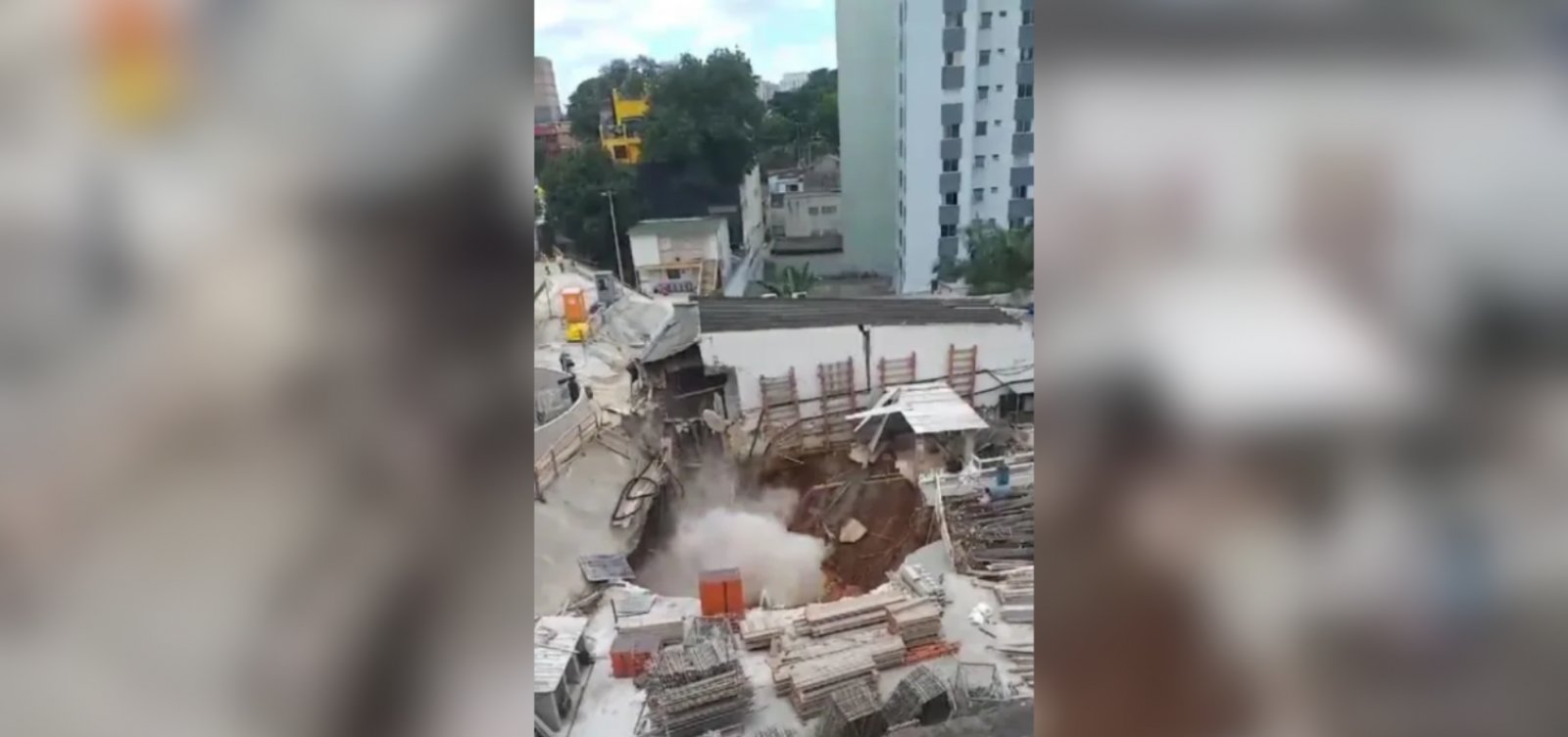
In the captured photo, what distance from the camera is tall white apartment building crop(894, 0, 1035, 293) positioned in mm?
977

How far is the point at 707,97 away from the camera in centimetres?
100

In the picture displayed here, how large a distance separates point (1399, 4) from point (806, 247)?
0.59 metres

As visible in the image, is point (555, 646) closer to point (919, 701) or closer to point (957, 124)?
point (919, 701)

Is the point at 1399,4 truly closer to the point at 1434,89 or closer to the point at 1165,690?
the point at 1434,89

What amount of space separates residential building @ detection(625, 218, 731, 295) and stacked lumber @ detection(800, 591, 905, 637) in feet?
1.63

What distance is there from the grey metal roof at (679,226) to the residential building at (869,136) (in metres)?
0.15

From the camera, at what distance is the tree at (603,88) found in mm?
902

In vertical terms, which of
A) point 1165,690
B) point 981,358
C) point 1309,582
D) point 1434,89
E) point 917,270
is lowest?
point 1165,690

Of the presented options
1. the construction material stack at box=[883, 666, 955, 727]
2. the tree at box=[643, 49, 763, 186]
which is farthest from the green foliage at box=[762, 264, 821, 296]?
the construction material stack at box=[883, 666, 955, 727]

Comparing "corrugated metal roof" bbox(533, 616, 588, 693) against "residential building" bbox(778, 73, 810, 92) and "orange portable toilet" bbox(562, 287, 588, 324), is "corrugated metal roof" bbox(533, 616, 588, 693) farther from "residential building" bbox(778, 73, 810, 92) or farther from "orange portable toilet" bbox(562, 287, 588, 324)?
"residential building" bbox(778, 73, 810, 92)

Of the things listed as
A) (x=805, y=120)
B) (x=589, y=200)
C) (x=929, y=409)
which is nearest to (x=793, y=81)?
(x=805, y=120)

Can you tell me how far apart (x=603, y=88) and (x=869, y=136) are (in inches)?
12.3

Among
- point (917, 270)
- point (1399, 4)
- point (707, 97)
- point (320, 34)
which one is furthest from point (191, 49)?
point (1399, 4)

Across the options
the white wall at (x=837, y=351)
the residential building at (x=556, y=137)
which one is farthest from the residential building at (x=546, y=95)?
the white wall at (x=837, y=351)
